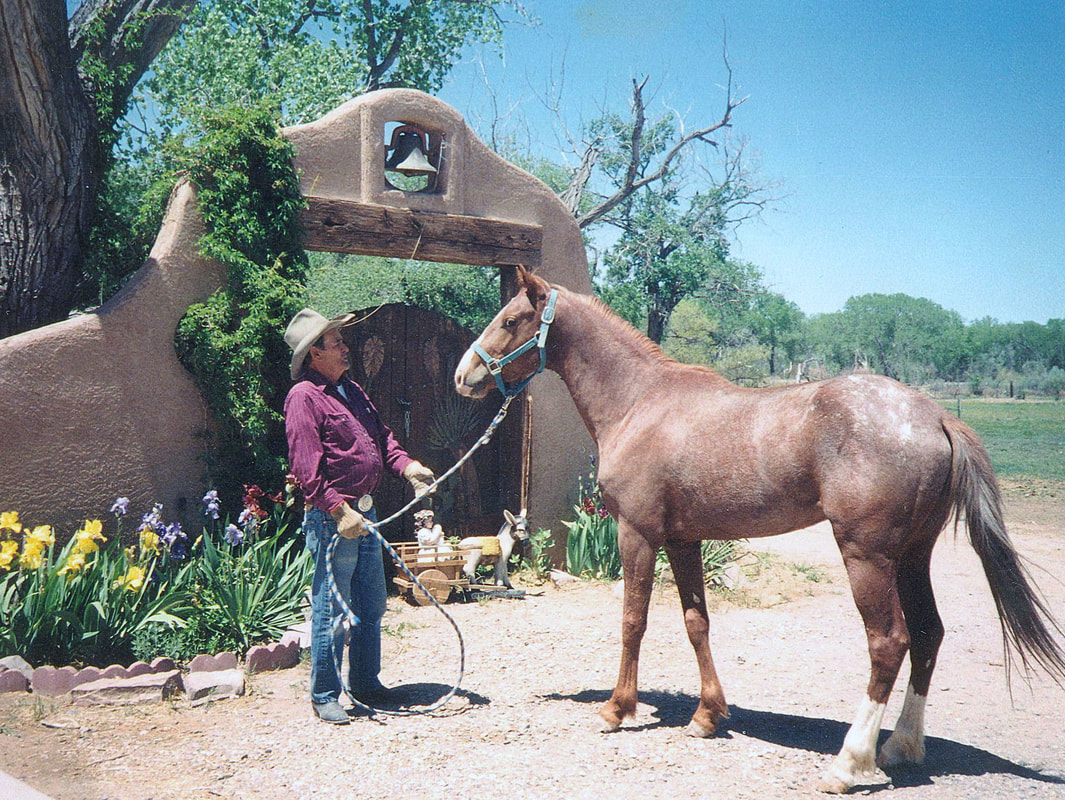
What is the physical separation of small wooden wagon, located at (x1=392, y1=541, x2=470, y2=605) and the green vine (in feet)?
4.54

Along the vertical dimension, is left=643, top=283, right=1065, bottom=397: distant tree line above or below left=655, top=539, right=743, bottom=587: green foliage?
above

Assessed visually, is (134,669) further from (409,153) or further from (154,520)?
(409,153)

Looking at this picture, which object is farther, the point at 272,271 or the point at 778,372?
the point at 778,372

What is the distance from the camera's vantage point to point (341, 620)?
13.7ft

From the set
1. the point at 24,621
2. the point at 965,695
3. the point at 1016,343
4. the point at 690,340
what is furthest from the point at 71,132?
the point at 1016,343

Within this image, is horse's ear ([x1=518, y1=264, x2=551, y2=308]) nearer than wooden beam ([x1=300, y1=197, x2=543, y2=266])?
Yes

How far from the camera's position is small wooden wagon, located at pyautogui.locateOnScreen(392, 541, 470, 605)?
662 centimetres

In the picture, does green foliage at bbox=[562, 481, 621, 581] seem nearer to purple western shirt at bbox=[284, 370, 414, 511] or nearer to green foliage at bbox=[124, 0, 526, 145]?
purple western shirt at bbox=[284, 370, 414, 511]

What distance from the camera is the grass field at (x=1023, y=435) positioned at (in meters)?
17.0

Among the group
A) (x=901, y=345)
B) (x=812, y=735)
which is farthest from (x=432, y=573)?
(x=901, y=345)

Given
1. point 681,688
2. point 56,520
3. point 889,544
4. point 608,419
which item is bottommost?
point 681,688

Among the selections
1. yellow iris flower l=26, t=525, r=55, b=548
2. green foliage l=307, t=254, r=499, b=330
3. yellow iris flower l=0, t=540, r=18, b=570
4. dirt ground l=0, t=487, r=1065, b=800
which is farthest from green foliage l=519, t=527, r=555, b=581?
green foliage l=307, t=254, r=499, b=330

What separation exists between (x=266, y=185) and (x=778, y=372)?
4988cm

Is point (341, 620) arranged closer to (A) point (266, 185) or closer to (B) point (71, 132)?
(A) point (266, 185)
